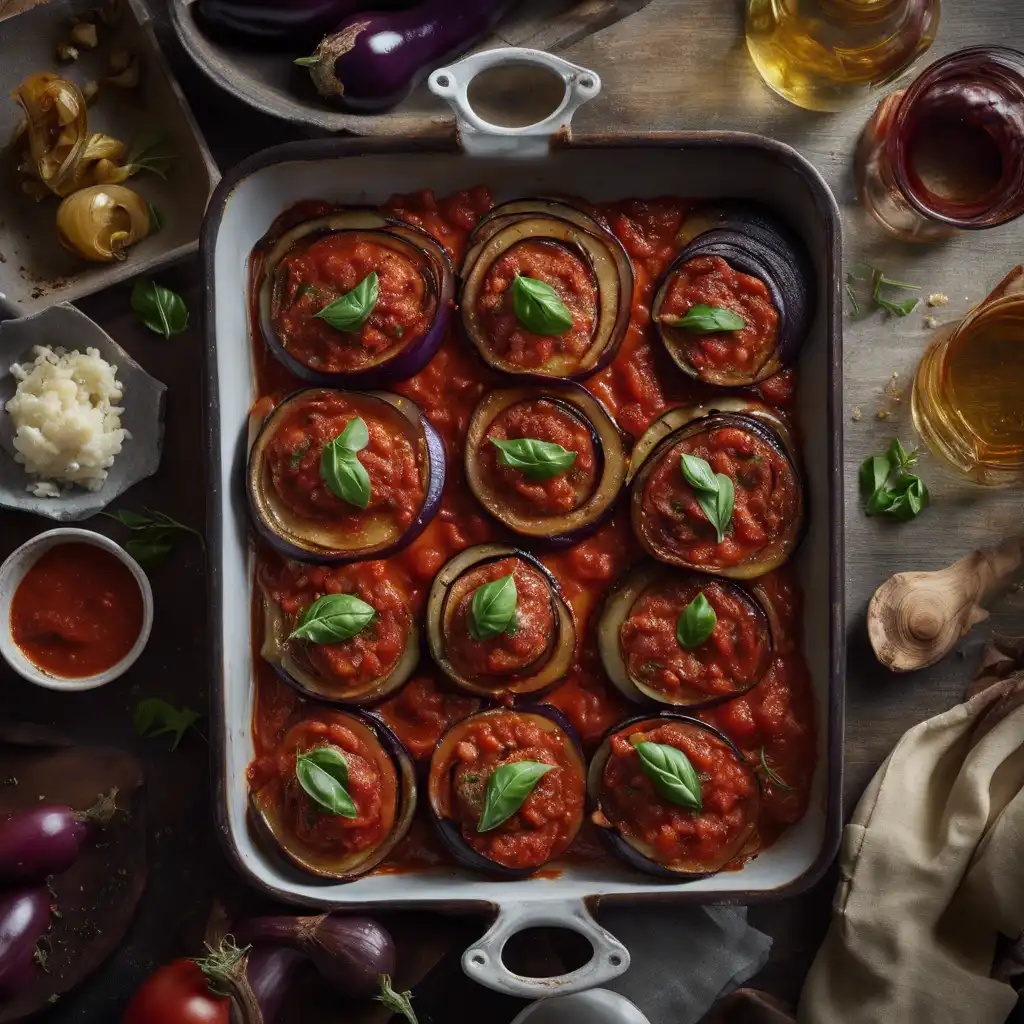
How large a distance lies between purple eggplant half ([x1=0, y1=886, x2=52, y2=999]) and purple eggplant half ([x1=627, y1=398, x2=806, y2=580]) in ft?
6.84

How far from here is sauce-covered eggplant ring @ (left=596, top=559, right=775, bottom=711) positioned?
128 inches

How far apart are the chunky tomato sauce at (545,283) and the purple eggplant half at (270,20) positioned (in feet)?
3.03

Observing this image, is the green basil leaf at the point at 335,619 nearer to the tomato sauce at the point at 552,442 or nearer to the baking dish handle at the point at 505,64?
the tomato sauce at the point at 552,442

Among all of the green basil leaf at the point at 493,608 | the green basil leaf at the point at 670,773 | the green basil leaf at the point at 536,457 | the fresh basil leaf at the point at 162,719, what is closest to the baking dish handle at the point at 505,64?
the green basil leaf at the point at 536,457

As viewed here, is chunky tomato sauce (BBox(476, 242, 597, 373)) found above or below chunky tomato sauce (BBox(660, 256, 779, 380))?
above

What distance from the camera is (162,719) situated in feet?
11.8

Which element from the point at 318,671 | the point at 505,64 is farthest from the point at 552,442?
the point at 505,64

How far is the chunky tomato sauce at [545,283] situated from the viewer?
3.28 metres

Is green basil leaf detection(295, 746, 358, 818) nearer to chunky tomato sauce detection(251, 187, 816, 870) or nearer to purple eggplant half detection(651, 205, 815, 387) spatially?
chunky tomato sauce detection(251, 187, 816, 870)

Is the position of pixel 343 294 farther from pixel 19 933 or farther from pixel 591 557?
pixel 19 933

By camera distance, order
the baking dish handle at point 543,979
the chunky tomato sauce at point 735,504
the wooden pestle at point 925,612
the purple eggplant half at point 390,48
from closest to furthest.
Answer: the baking dish handle at point 543,979, the chunky tomato sauce at point 735,504, the purple eggplant half at point 390,48, the wooden pestle at point 925,612

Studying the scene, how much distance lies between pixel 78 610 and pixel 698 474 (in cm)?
188

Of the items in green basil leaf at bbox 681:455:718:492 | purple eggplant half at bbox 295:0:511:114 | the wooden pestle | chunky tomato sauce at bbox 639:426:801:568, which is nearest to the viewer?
green basil leaf at bbox 681:455:718:492

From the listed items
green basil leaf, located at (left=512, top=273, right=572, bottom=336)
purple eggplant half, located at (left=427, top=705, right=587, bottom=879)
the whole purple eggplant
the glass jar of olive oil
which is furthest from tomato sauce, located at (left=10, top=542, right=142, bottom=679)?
the glass jar of olive oil
